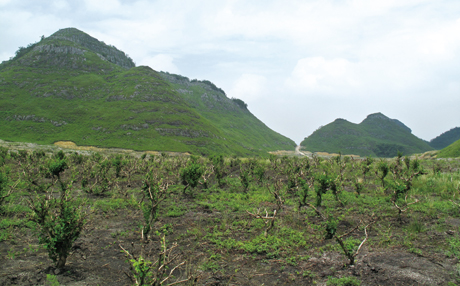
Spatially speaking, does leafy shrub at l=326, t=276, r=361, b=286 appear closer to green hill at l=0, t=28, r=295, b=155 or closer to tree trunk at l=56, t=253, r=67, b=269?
tree trunk at l=56, t=253, r=67, b=269

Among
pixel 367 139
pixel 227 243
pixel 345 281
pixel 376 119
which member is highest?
pixel 376 119

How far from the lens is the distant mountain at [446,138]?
538 feet

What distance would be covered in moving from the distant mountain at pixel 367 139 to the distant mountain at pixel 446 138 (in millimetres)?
26358

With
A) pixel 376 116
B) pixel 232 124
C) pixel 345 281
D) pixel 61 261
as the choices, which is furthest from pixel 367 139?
pixel 61 261

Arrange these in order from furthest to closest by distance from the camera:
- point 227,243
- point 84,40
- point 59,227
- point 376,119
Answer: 1. point 84,40
2. point 376,119
3. point 227,243
4. point 59,227

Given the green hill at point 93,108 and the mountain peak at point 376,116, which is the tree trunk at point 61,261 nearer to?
the green hill at point 93,108

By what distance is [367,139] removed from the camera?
462 ft

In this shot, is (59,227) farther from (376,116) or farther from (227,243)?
(376,116)

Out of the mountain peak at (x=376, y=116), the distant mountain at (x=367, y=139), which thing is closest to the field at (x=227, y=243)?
the distant mountain at (x=367, y=139)

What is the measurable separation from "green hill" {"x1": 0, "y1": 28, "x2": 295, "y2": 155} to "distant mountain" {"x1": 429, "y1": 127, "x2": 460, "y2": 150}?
5359 inches

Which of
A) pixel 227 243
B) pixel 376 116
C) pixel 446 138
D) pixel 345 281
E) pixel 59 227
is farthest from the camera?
pixel 376 116

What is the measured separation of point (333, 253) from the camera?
7461 millimetres

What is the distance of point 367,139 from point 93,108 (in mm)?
159639

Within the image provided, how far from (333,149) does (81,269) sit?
145 meters
